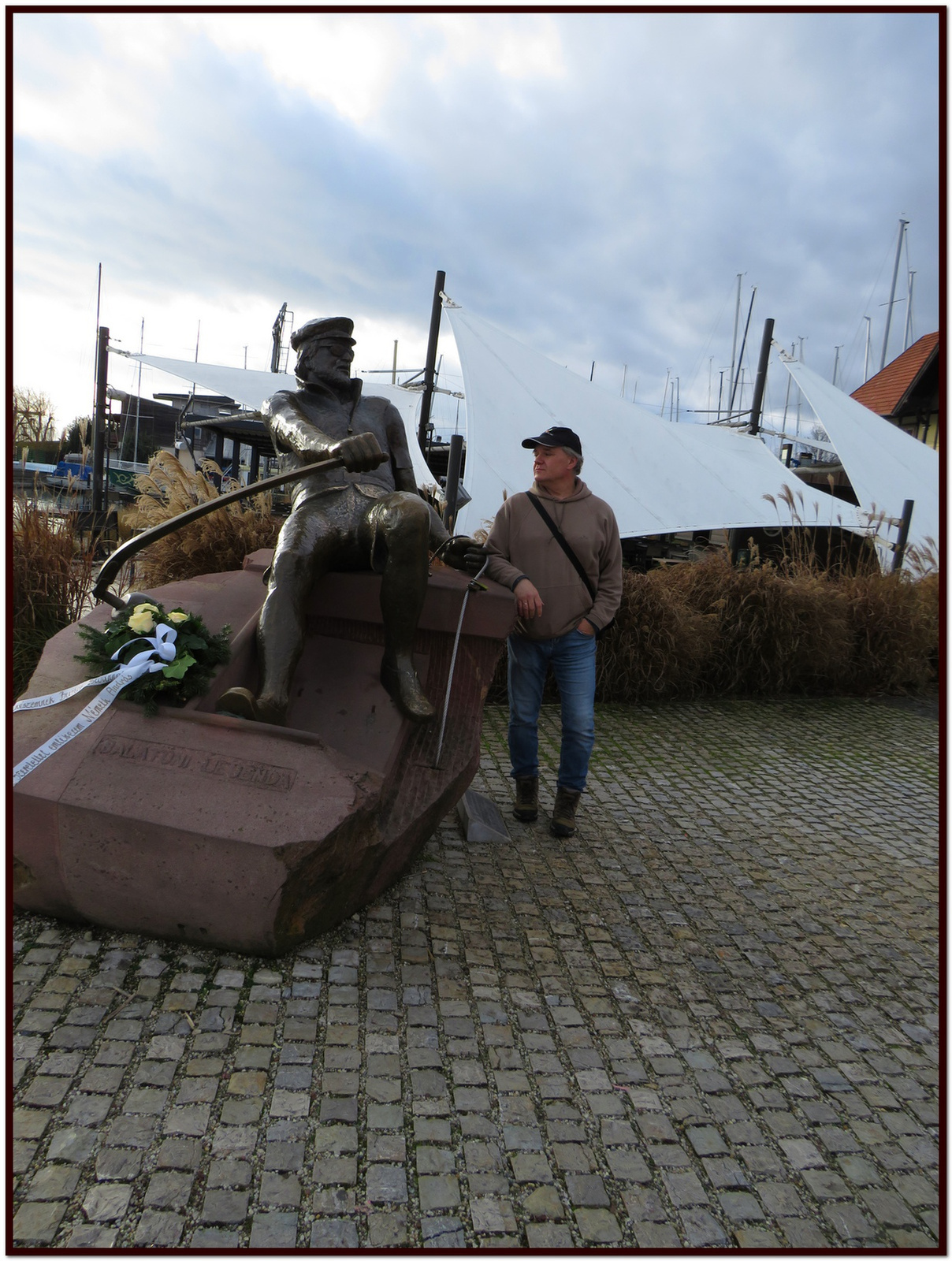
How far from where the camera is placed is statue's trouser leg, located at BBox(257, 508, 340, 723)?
111 inches

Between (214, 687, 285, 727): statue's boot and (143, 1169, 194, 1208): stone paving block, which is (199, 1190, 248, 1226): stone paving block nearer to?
(143, 1169, 194, 1208): stone paving block

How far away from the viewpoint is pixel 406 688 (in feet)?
10.1

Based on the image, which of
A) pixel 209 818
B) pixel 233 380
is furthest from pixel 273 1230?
pixel 233 380

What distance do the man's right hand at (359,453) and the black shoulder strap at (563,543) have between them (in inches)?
40.5

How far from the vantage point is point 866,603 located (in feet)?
25.6

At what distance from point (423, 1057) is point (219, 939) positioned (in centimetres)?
72

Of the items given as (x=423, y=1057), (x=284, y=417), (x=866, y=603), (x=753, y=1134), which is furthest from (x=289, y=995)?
(x=866, y=603)

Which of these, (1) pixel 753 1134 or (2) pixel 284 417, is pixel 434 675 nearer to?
(2) pixel 284 417

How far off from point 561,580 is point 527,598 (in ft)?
0.85

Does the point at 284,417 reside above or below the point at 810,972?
above

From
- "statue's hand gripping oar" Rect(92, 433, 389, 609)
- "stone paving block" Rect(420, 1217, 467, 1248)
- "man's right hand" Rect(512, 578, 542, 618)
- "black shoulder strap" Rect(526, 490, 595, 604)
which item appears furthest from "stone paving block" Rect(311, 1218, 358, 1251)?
"black shoulder strap" Rect(526, 490, 595, 604)

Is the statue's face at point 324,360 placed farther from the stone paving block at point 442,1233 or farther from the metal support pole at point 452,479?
the metal support pole at point 452,479

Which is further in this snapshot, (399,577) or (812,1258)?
(399,577)

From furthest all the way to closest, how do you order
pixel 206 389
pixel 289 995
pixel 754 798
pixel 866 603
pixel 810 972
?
pixel 206 389 < pixel 866 603 < pixel 754 798 < pixel 810 972 < pixel 289 995
